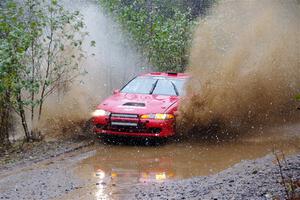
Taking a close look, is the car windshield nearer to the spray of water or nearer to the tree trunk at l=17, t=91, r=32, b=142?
the tree trunk at l=17, t=91, r=32, b=142

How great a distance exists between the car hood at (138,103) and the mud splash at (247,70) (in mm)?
492

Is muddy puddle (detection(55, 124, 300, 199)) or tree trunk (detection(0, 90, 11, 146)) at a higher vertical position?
tree trunk (detection(0, 90, 11, 146))

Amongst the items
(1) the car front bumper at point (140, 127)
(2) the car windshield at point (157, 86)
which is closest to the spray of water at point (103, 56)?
(2) the car windshield at point (157, 86)

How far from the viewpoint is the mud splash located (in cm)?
1265

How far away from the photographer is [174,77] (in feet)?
44.3

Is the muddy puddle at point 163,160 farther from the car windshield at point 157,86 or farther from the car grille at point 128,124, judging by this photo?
the car windshield at point 157,86

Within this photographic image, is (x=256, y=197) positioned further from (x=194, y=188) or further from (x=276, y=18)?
(x=276, y=18)

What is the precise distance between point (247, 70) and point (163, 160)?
488 cm

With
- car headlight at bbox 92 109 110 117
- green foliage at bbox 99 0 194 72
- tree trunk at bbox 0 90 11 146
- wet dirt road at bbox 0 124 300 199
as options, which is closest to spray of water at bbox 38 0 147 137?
green foliage at bbox 99 0 194 72

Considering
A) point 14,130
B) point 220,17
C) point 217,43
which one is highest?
point 220,17

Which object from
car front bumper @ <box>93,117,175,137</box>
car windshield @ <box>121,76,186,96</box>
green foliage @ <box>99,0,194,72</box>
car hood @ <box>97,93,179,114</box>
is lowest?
car front bumper @ <box>93,117,175,137</box>

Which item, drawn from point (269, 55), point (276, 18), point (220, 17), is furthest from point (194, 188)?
Answer: point (220, 17)

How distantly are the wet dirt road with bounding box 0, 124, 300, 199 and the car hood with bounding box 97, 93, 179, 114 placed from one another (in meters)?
0.83

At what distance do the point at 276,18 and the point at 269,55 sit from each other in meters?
1.38
